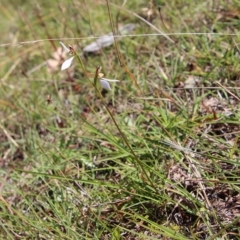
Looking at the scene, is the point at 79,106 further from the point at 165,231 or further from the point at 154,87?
the point at 165,231

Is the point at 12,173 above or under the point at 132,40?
under

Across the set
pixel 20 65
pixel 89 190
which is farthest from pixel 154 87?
pixel 20 65

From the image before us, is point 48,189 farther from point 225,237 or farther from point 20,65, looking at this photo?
point 20,65

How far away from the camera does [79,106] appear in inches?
94.6

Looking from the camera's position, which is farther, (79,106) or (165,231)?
(79,106)

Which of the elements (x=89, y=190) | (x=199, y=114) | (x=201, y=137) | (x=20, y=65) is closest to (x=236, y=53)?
(x=199, y=114)

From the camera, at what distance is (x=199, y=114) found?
2.01 metres

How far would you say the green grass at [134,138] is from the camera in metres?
1.70

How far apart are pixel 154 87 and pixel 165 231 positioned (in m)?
0.80

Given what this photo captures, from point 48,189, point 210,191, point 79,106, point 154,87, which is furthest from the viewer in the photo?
point 79,106

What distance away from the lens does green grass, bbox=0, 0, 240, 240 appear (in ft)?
5.56

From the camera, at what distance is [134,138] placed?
6.46 feet

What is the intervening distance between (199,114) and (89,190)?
1.75 feet

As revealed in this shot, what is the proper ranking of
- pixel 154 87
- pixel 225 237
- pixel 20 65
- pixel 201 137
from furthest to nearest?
1. pixel 20 65
2. pixel 154 87
3. pixel 201 137
4. pixel 225 237
